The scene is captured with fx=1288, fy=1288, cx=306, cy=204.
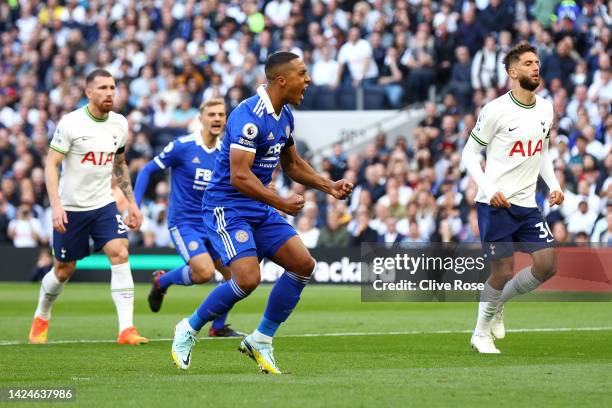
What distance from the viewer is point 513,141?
38.1 feet

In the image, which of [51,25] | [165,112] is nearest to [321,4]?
[165,112]

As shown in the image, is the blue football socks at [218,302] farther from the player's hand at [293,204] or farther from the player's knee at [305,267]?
the player's hand at [293,204]

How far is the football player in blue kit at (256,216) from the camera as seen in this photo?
9.60 meters

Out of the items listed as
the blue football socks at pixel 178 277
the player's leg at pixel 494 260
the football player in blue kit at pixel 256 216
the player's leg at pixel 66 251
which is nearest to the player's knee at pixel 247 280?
the football player in blue kit at pixel 256 216

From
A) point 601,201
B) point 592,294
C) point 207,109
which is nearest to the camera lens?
point 207,109

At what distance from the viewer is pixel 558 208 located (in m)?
22.5

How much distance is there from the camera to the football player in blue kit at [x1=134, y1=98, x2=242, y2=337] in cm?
1411

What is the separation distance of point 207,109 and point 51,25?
2121cm

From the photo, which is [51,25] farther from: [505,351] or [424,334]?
[505,351]

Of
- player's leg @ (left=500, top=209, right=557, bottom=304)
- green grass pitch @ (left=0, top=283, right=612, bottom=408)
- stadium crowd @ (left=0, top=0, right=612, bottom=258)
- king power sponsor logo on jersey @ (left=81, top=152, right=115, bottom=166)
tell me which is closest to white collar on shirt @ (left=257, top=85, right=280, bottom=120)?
green grass pitch @ (left=0, top=283, right=612, bottom=408)

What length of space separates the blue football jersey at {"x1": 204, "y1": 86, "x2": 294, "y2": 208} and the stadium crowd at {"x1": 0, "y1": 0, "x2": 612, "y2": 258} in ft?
39.8

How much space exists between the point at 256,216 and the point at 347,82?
19.6 metres

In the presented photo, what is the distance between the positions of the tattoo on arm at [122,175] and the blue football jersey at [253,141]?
11.7ft

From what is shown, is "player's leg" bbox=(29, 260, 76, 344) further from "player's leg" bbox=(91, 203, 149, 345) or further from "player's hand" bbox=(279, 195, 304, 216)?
"player's hand" bbox=(279, 195, 304, 216)
